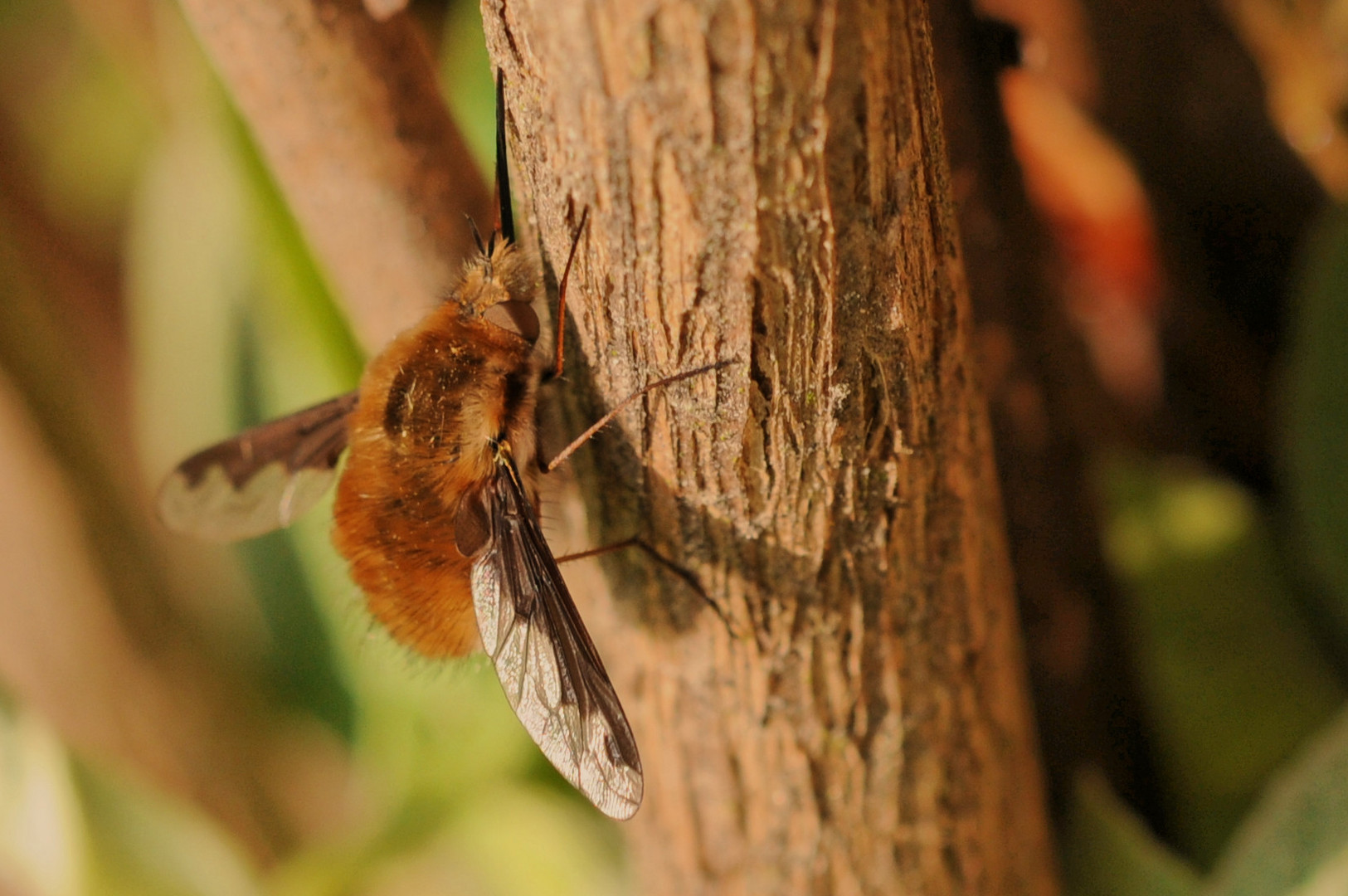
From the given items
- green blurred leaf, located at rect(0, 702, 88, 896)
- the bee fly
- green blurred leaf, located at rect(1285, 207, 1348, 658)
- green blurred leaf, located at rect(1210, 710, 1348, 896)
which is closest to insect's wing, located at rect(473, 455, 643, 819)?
the bee fly

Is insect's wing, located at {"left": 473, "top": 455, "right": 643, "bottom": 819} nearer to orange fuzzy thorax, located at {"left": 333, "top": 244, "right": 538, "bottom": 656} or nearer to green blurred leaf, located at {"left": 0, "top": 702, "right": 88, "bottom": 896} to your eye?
orange fuzzy thorax, located at {"left": 333, "top": 244, "right": 538, "bottom": 656}

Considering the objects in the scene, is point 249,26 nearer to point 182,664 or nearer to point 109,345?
point 182,664

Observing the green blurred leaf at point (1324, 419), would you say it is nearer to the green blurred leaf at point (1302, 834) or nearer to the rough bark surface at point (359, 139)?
the green blurred leaf at point (1302, 834)

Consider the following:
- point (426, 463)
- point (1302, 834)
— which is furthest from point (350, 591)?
point (1302, 834)

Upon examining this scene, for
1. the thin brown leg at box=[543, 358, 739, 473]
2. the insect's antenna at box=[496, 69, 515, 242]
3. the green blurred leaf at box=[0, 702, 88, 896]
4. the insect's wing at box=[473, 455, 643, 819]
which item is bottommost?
the green blurred leaf at box=[0, 702, 88, 896]

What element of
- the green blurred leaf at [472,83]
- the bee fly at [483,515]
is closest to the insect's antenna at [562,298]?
the bee fly at [483,515]

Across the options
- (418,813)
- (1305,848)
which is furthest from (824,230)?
(418,813)

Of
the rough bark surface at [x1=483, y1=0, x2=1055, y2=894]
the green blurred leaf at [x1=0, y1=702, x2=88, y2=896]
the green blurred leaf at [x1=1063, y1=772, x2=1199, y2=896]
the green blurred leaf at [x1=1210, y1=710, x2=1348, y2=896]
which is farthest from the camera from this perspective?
the green blurred leaf at [x1=0, y1=702, x2=88, y2=896]

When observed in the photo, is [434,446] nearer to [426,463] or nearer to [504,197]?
[426,463]

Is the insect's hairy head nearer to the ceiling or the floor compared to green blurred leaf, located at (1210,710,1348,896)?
nearer to the ceiling
